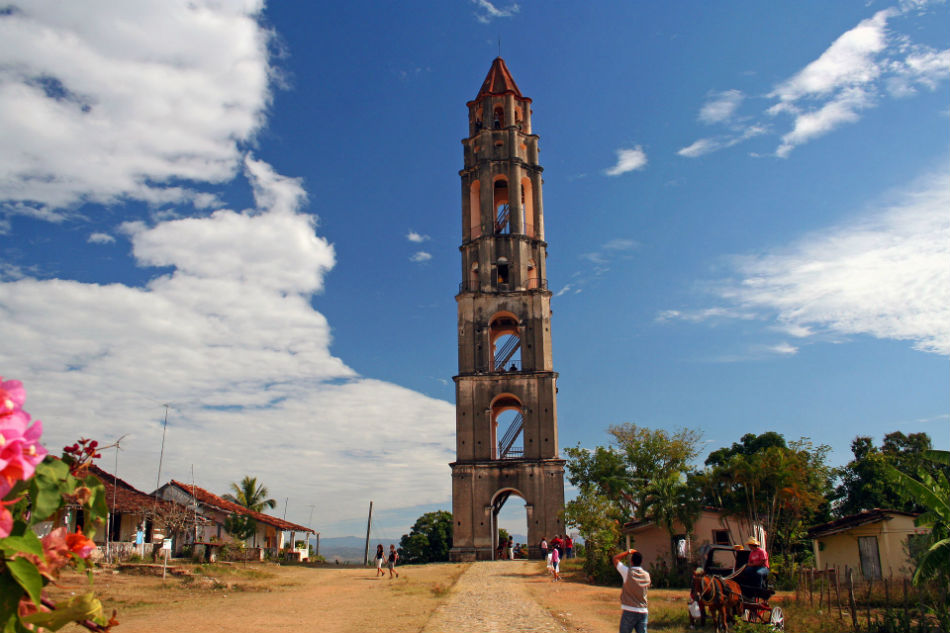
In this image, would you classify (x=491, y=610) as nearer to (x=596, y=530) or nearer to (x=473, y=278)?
(x=596, y=530)

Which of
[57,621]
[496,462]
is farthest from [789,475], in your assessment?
[57,621]

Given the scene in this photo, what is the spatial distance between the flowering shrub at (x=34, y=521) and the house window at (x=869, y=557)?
2520cm

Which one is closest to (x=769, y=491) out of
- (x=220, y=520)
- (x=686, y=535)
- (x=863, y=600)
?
(x=686, y=535)

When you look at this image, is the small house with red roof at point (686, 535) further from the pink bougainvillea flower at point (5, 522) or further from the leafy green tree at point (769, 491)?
the pink bougainvillea flower at point (5, 522)

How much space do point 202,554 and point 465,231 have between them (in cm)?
2368

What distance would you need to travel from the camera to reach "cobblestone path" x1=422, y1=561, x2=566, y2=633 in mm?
13580

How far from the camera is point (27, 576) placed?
7.04ft

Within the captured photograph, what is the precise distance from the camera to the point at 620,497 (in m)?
37.0

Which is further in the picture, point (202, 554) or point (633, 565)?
point (202, 554)

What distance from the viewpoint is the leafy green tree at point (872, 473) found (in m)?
41.8

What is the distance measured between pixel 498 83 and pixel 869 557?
3570 centimetres

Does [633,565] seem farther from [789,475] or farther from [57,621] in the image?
[789,475]

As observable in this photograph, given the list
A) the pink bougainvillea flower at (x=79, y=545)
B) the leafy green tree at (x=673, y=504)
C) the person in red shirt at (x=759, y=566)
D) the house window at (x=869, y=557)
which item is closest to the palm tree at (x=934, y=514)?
the person in red shirt at (x=759, y=566)

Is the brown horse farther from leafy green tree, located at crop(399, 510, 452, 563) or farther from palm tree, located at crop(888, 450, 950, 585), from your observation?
leafy green tree, located at crop(399, 510, 452, 563)
